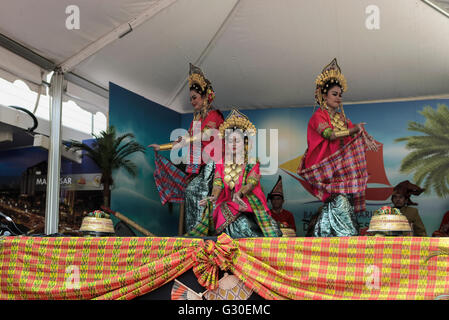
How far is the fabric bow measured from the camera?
262 centimetres

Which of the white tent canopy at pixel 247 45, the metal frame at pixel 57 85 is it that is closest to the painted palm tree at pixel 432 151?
the white tent canopy at pixel 247 45

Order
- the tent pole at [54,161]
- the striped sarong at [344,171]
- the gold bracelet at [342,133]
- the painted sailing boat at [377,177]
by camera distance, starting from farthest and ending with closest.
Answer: the painted sailing boat at [377,177] → the tent pole at [54,161] → the gold bracelet at [342,133] → the striped sarong at [344,171]

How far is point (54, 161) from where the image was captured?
4492 millimetres

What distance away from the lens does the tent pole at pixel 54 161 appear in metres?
4.44

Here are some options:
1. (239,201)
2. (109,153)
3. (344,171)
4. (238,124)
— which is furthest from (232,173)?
(109,153)

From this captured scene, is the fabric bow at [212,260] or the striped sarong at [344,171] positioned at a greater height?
the striped sarong at [344,171]

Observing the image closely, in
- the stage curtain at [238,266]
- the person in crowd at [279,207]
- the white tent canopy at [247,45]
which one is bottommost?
the stage curtain at [238,266]

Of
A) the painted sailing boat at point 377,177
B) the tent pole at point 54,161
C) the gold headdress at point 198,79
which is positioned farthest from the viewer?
the painted sailing boat at point 377,177

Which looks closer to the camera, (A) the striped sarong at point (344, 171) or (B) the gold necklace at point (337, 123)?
(A) the striped sarong at point (344, 171)

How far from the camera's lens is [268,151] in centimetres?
559

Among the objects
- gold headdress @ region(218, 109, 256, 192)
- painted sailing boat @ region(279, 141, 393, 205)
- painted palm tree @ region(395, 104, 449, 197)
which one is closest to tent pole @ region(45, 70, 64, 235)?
gold headdress @ region(218, 109, 256, 192)

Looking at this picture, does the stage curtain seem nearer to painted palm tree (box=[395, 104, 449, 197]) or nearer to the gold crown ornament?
the gold crown ornament

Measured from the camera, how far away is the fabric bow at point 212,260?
8.59 feet

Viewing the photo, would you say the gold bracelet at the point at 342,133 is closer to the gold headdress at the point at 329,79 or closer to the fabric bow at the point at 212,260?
the gold headdress at the point at 329,79
